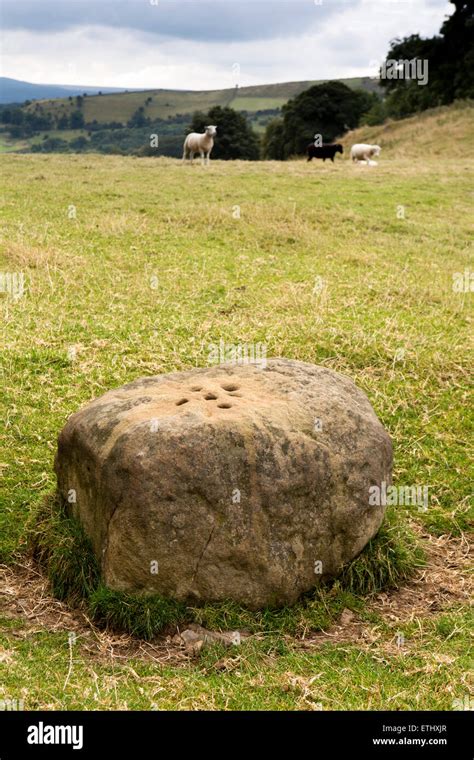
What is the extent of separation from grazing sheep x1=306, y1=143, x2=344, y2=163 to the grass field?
1122 centimetres

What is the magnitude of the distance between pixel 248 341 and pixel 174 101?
14191 centimetres

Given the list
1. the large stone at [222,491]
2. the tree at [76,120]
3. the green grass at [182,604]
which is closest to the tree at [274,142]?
the tree at [76,120]

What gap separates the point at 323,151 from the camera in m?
37.4

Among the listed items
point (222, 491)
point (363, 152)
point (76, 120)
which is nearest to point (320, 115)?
point (363, 152)

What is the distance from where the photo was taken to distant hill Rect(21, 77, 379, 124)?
126688 mm

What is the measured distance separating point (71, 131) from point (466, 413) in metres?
106

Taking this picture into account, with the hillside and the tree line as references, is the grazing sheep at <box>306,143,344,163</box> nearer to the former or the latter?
the hillside

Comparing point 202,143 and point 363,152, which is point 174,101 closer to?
point 363,152

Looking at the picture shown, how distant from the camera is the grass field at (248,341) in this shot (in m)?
5.72

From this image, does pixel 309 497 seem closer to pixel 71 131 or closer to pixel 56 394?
pixel 56 394

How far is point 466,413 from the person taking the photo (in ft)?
34.5

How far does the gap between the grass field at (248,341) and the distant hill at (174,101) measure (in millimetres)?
100192

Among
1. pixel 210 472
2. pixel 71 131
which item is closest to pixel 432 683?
pixel 210 472

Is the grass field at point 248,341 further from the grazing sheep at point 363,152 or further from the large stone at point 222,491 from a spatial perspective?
the grazing sheep at point 363,152
